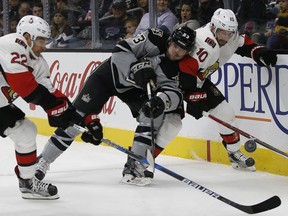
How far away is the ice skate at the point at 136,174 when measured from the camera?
4.19 m

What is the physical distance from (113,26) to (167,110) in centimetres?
219

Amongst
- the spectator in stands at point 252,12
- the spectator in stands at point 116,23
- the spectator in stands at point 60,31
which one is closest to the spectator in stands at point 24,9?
the spectator in stands at point 60,31

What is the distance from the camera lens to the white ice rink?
3.60 meters

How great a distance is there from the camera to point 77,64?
618cm

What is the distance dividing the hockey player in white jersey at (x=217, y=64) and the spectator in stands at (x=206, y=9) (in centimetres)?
54

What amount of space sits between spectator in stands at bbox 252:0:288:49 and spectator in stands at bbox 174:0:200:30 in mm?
666

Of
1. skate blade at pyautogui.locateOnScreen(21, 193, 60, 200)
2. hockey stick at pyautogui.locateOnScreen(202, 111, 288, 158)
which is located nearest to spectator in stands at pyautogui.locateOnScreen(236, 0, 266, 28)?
hockey stick at pyautogui.locateOnScreen(202, 111, 288, 158)

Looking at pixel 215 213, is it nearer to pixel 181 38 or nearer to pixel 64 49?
pixel 181 38

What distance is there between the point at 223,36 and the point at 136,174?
103cm

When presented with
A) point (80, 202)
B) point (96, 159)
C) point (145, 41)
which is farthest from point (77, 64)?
point (80, 202)

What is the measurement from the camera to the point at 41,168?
14.1ft

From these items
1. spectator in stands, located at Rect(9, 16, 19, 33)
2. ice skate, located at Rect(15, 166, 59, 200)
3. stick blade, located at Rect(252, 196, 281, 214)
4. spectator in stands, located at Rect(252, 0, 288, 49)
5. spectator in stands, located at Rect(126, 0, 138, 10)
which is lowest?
spectator in stands, located at Rect(9, 16, 19, 33)

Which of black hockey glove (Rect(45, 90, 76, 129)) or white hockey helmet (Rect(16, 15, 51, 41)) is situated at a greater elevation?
white hockey helmet (Rect(16, 15, 51, 41))

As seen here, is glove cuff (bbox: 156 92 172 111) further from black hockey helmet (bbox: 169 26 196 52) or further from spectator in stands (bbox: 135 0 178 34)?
spectator in stands (bbox: 135 0 178 34)
